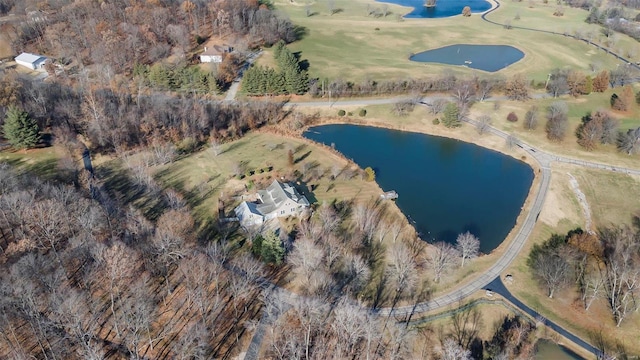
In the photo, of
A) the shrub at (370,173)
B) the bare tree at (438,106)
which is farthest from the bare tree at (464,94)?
the shrub at (370,173)

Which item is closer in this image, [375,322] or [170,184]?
[375,322]

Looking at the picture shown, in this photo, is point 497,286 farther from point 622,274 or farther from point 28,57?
point 28,57

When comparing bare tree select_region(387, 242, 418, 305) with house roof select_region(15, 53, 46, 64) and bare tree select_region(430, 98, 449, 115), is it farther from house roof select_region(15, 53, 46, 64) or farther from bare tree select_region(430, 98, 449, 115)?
house roof select_region(15, 53, 46, 64)

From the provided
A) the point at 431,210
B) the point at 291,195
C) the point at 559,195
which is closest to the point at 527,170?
the point at 559,195

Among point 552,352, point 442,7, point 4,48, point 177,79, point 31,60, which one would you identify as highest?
point 442,7

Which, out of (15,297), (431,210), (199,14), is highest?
(199,14)

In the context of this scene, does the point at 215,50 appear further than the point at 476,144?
Yes

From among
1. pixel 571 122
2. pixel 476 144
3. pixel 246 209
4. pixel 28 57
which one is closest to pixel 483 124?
pixel 476 144

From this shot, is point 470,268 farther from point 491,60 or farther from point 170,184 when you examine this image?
point 491,60
